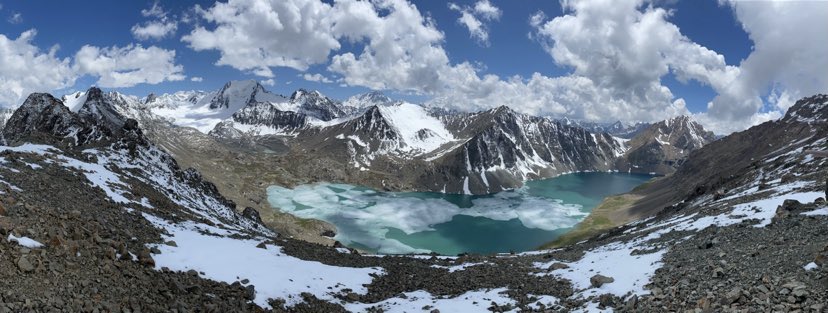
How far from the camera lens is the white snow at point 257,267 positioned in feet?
88.7

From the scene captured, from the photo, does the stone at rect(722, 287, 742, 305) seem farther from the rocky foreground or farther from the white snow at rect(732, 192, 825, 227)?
the white snow at rect(732, 192, 825, 227)

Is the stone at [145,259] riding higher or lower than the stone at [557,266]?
higher

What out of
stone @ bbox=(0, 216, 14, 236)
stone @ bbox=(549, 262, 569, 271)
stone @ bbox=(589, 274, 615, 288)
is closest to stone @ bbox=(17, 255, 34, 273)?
stone @ bbox=(0, 216, 14, 236)

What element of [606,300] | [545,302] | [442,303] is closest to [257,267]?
[442,303]

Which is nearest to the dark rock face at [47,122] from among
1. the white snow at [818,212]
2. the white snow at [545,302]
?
the white snow at [545,302]

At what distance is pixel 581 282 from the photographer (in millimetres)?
31422

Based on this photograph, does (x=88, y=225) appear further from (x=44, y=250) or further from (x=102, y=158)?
(x=102, y=158)

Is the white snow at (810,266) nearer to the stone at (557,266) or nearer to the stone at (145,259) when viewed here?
the stone at (557,266)

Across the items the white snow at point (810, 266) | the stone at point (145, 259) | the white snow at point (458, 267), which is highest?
the stone at point (145, 259)

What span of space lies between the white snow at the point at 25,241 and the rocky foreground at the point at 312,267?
6 cm

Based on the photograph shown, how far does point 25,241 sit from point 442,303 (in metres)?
22.4

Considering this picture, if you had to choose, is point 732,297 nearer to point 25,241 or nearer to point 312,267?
point 312,267

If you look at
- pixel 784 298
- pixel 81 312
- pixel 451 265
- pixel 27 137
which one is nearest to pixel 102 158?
pixel 27 137

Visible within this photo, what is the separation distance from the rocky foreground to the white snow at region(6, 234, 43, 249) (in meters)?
0.06
